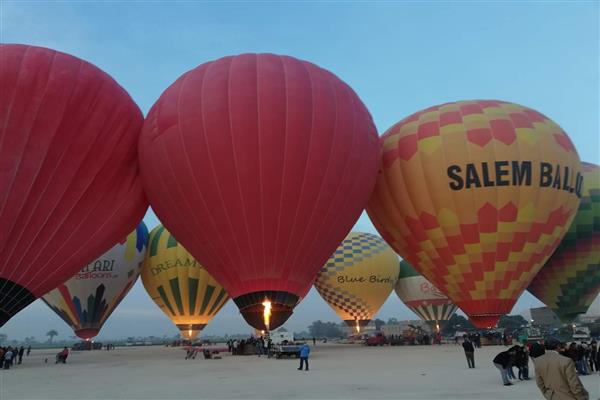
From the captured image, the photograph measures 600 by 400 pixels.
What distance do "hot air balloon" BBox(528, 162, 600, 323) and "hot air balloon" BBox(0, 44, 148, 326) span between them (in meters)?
18.3

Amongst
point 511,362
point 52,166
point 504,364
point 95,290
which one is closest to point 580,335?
point 511,362

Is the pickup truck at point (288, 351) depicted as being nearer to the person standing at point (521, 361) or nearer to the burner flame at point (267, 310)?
the burner flame at point (267, 310)

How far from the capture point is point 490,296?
691 inches

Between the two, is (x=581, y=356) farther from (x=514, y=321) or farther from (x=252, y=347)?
(x=514, y=321)

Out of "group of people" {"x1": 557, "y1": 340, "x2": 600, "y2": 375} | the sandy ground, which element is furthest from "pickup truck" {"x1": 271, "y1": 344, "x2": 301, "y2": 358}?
"group of people" {"x1": 557, "y1": 340, "x2": 600, "y2": 375}

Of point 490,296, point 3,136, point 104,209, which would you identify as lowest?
point 490,296

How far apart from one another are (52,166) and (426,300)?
93.8 ft

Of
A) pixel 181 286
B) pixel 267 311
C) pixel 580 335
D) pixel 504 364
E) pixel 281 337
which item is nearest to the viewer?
pixel 504 364

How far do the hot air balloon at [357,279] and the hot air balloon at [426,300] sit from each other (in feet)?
14.6

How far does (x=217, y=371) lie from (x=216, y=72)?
8.76 metres

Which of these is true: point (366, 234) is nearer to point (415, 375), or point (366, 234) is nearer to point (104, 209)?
point (104, 209)

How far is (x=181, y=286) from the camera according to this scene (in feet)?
86.0

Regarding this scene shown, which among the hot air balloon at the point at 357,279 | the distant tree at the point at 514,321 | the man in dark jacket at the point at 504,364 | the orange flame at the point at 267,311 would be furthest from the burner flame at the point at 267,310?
the distant tree at the point at 514,321

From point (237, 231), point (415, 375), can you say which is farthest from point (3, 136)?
point (415, 375)
